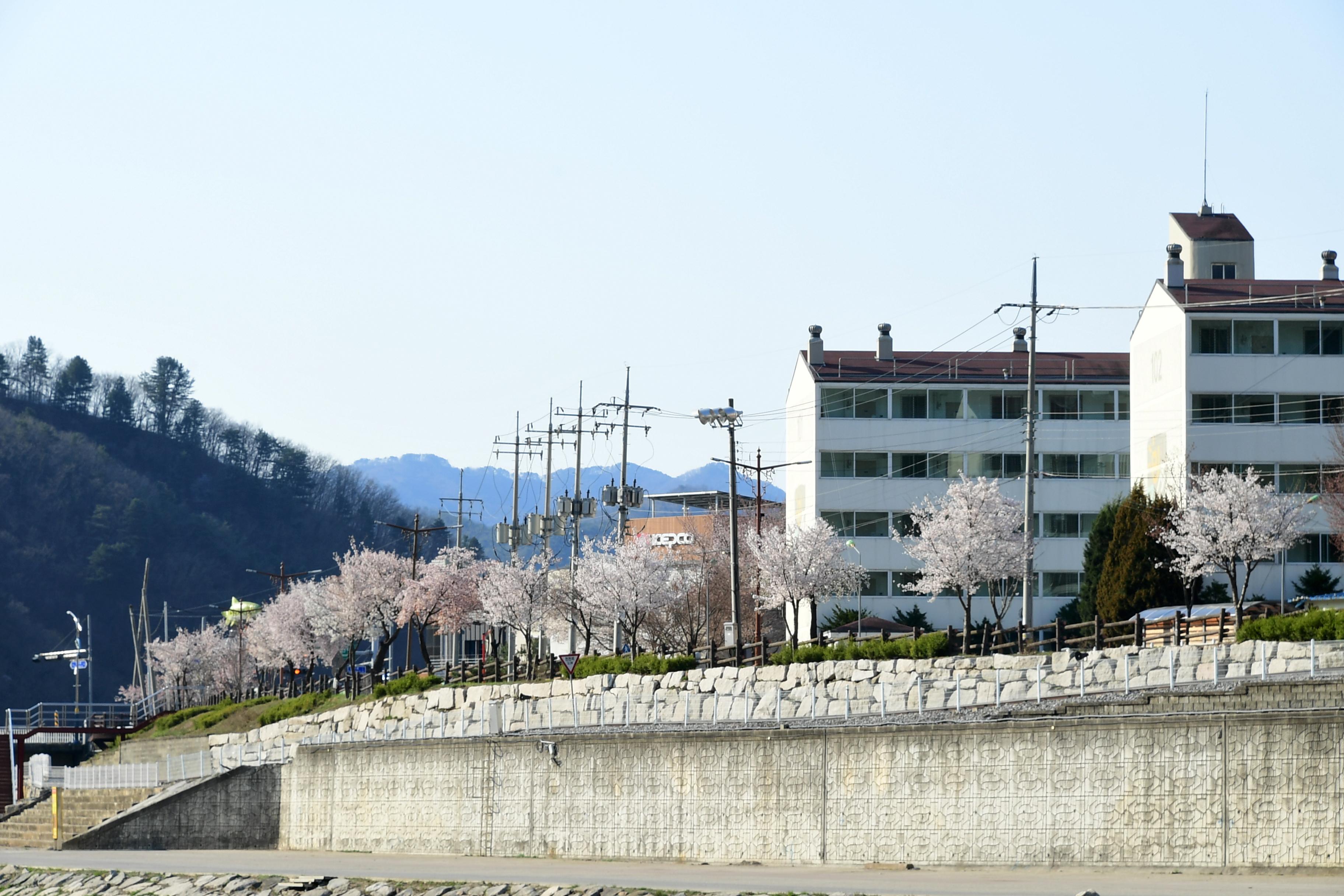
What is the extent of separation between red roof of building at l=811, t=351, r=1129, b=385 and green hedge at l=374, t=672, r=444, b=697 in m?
20.7

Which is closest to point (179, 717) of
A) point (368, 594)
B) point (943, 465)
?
point (368, 594)

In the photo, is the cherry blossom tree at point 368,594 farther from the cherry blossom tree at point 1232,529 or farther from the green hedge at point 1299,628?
the green hedge at point 1299,628

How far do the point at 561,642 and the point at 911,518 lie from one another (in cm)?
2560

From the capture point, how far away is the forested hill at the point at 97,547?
164375mm

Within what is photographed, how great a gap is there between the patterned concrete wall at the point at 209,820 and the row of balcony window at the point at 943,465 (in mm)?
32462

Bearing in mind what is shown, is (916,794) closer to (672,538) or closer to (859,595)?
(859,595)

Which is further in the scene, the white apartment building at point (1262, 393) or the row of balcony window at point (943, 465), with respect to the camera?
the row of balcony window at point (943, 465)

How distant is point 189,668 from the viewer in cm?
11069

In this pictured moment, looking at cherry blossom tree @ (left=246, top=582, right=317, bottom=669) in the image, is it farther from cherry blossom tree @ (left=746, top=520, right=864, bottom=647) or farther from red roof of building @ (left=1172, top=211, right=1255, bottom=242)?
red roof of building @ (left=1172, top=211, right=1255, bottom=242)

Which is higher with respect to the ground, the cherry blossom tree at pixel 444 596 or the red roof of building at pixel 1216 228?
the red roof of building at pixel 1216 228

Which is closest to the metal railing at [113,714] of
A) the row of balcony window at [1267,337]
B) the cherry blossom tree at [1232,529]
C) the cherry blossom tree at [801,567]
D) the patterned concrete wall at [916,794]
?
the cherry blossom tree at [801,567]

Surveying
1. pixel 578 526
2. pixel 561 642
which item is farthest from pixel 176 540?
pixel 578 526

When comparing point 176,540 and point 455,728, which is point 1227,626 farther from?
point 176,540

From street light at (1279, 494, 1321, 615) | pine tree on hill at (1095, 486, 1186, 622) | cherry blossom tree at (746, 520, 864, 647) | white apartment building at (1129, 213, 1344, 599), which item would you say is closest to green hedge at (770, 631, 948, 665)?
pine tree on hill at (1095, 486, 1186, 622)
